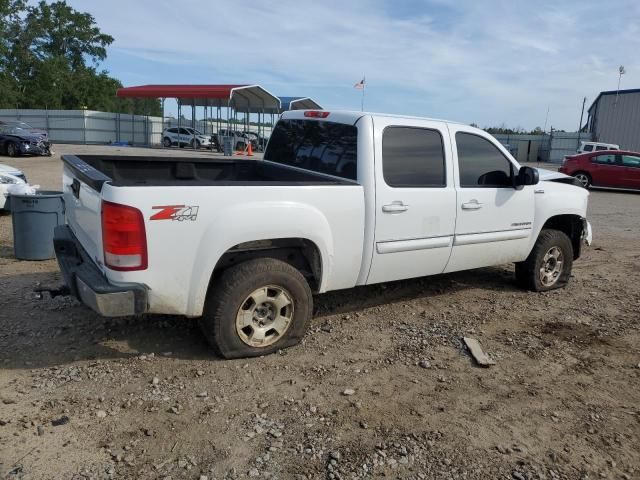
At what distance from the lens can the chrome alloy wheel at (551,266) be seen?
6.01m

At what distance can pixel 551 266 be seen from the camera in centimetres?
612

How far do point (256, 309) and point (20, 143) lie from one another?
72.2ft

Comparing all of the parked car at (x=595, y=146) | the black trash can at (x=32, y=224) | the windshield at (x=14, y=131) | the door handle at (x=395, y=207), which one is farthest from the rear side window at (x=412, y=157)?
the parked car at (x=595, y=146)

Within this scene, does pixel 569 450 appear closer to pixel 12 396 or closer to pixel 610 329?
pixel 610 329

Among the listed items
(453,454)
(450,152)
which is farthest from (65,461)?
(450,152)

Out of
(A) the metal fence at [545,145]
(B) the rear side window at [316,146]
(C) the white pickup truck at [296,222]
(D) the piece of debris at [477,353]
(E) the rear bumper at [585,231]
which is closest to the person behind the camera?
(C) the white pickup truck at [296,222]

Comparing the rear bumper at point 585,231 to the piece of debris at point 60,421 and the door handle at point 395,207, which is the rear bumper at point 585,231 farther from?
the piece of debris at point 60,421

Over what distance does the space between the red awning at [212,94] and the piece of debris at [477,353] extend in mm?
30415

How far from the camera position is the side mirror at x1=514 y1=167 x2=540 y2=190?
17.3 ft

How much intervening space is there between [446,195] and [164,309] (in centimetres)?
269

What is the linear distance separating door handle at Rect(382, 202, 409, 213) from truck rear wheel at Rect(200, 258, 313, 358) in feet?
3.04

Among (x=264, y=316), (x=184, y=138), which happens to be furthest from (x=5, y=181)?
(x=184, y=138)

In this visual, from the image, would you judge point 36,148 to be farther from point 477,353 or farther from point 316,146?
point 477,353

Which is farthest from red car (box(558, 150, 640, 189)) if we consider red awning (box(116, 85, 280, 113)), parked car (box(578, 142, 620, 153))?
red awning (box(116, 85, 280, 113))
